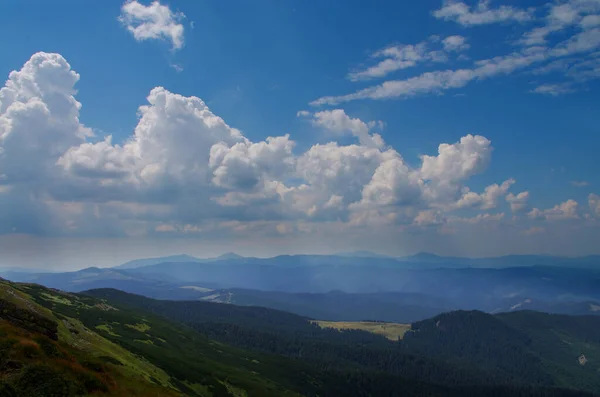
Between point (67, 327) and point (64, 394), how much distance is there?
5849 cm

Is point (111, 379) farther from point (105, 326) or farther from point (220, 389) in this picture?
point (105, 326)

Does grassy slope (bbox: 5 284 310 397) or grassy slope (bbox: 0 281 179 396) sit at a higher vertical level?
grassy slope (bbox: 0 281 179 396)

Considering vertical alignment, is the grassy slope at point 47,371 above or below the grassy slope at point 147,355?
above

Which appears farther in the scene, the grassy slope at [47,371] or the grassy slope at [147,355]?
the grassy slope at [147,355]

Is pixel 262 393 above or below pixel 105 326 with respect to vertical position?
below

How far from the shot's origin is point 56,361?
141 ft

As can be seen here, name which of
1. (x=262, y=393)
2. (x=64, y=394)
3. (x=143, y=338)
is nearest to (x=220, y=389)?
(x=262, y=393)

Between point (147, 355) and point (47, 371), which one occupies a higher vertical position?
point (47, 371)

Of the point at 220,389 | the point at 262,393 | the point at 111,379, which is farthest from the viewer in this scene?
the point at 262,393

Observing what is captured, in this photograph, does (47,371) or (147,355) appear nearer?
(47,371)

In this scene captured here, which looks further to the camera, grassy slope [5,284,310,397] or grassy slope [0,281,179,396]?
grassy slope [5,284,310,397]

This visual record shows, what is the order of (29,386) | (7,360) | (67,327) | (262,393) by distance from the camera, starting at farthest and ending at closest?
(262,393)
(67,327)
(7,360)
(29,386)

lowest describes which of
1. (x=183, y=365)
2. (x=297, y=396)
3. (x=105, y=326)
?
(x=297, y=396)

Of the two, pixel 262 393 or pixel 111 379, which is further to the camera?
pixel 262 393
